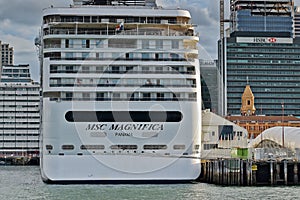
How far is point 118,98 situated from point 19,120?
8900 centimetres

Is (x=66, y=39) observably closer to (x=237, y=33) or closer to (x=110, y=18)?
(x=110, y=18)

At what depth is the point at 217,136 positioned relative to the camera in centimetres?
5278

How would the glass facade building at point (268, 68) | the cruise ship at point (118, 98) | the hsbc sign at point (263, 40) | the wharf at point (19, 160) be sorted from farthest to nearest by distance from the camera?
the glass facade building at point (268, 68) → the hsbc sign at point (263, 40) → the wharf at point (19, 160) → the cruise ship at point (118, 98)

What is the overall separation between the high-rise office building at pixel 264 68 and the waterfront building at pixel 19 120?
1445 inches

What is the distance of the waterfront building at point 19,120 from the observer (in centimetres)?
13288

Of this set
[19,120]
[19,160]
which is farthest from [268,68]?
[19,160]

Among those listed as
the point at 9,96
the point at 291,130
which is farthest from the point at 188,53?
the point at 9,96

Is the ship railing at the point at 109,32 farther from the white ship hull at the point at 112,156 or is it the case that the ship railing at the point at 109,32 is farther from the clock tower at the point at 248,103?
the clock tower at the point at 248,103

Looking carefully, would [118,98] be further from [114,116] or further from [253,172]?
[253,172]

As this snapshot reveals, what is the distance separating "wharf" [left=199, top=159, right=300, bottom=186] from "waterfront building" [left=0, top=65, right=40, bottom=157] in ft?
282

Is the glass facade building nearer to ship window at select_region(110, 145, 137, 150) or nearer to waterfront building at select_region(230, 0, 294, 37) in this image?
waterfront building at select_region(230, 0, 294, 37)

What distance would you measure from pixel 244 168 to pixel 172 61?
823cm

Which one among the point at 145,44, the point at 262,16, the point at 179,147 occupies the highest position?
the point at 262,16

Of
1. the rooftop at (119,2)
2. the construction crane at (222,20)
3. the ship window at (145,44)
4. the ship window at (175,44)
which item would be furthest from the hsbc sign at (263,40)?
the ship window at (145,44)
